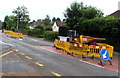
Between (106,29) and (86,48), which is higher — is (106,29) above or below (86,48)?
above

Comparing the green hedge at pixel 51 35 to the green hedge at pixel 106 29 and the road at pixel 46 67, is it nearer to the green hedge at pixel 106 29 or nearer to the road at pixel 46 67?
the green hedge at pixel 106 29

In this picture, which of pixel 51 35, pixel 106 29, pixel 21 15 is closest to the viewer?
pixel 106 29

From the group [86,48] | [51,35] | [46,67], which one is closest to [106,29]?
[86,48]

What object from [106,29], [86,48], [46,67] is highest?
[106,29]

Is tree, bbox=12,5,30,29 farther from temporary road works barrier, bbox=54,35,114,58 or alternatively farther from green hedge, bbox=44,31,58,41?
temporary road works barrier, bbox=54,35,114,58

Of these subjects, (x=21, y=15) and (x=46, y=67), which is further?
(x=21, y=15)

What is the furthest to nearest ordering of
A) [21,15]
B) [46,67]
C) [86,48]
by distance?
[21,15] → [86,48] → [46,67]

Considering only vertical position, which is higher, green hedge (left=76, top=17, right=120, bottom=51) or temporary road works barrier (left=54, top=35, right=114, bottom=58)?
green hedge (left=76, top=17, right=120, bottom=51)

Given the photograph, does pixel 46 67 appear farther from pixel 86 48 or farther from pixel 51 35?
pixel 51 35

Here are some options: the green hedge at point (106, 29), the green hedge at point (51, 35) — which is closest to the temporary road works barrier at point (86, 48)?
the green hedge at point (106, 29)

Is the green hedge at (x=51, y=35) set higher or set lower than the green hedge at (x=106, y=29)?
lower

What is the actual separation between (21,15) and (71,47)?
2350 inches

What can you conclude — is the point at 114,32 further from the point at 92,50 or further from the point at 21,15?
the point at 21,15

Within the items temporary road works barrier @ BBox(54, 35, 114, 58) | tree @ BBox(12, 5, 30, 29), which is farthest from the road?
tree @ BBox(12, 5, 30, 29)
